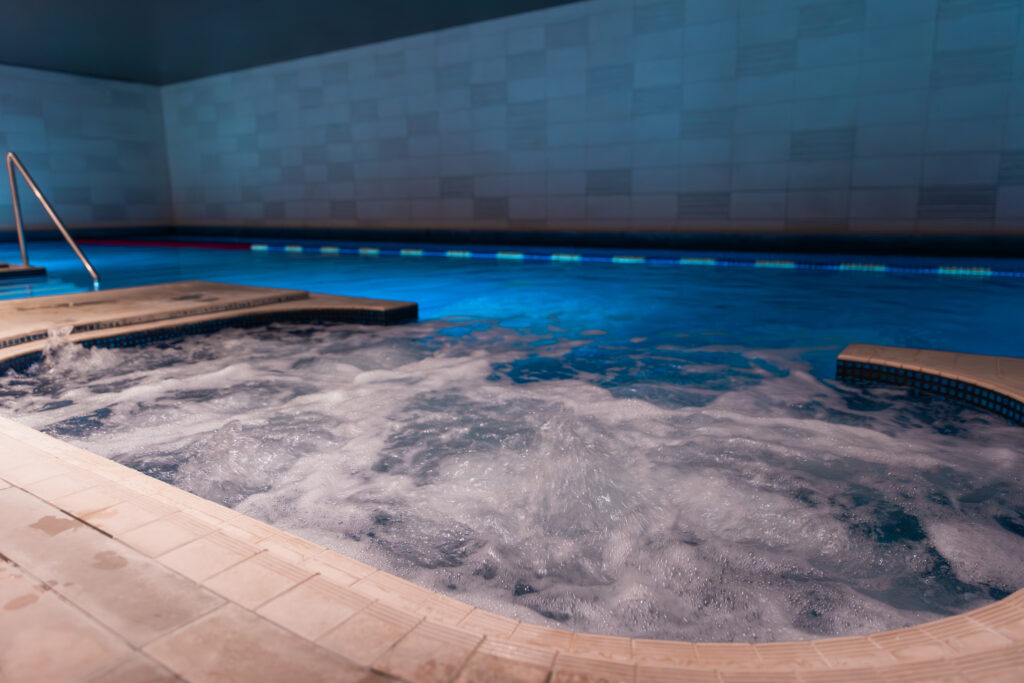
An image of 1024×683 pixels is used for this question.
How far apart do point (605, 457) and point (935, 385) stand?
1.72 metres

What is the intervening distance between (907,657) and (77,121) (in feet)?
55.1

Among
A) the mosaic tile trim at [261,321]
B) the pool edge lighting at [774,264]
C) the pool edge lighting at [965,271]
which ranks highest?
the pool edge lighting at [774,264]

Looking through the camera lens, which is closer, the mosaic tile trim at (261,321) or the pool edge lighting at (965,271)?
the mosaic tile trim at (261,321)

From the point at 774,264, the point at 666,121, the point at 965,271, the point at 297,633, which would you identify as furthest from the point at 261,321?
the point at 965,271

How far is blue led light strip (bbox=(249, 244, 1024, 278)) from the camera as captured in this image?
6988mm

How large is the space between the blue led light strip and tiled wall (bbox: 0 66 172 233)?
4384mm

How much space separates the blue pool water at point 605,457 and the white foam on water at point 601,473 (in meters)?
0.01

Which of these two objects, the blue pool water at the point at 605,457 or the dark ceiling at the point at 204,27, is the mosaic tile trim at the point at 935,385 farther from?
the dark ceiling at the point at 204,27

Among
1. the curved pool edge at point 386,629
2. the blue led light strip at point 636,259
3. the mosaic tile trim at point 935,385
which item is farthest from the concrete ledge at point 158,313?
the blue led light strip at point 636,259

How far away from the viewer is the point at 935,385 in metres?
2.96

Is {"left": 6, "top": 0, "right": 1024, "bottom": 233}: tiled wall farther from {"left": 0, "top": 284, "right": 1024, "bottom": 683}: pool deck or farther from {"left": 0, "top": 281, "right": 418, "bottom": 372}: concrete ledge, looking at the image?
{"left": 0, "top": 284, "right": 1024, "bottom": 683}: pool deck

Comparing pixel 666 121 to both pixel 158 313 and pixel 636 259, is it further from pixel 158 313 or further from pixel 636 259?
pixel 158 313

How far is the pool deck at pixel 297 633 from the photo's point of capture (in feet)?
3.25

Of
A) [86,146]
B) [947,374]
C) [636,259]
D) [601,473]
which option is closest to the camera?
[601,473]
